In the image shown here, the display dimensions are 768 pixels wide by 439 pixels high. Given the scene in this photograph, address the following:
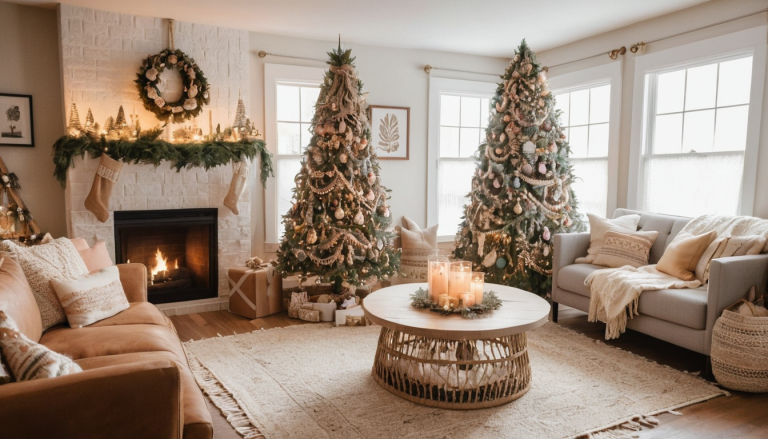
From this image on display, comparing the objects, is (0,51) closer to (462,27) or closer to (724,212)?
(462,27)

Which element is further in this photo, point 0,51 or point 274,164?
point 274,164

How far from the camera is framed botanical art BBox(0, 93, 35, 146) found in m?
3.95

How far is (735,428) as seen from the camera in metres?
2.39

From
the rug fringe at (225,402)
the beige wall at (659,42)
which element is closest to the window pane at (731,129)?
the beige wall at (659,42)

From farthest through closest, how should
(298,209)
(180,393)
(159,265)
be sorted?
(159,265)
(298,209)
(180,393)

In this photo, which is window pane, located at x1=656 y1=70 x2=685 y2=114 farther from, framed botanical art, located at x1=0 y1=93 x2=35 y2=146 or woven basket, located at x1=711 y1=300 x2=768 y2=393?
framed botanical art, located at x1=0 y1=93 x2=35 y2=146

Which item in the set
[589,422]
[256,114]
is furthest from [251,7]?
[589,422]

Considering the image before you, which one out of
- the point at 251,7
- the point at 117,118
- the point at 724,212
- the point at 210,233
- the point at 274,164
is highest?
the point at 251,7

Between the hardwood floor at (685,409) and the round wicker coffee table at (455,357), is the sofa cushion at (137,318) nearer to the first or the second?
the hardwood floor at (685,409)

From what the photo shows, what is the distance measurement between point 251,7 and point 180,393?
3326 mm

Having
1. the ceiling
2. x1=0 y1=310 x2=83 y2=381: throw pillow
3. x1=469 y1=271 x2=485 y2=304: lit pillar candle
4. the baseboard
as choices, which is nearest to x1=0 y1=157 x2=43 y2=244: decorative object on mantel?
the baseboard

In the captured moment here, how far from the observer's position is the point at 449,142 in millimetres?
5809

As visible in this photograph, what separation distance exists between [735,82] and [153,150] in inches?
180

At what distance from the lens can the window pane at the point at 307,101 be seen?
16.5 feet
